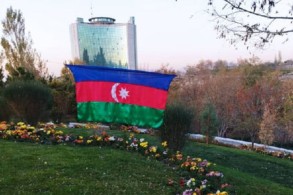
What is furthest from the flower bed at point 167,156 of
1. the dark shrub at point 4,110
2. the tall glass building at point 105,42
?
the tall glass building at point 105,42

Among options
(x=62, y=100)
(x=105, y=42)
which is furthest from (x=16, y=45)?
(x=105, y=42)

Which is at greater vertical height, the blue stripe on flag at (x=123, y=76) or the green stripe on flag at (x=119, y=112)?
the blue stripe on flag at (x=123, y=76)

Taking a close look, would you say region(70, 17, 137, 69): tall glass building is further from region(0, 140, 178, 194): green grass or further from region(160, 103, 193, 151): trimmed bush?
region(0, 140, 178, 194): green grass

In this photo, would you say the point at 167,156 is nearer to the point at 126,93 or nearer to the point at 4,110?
the point at 126,93

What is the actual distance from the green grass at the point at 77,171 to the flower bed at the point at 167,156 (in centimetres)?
23

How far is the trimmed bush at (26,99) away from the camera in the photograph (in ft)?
32.3

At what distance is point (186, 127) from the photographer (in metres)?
7.15

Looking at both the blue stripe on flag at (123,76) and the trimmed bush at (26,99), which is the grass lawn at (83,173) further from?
the trimmed bush at (26,99)

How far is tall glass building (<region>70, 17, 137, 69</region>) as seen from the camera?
175ft

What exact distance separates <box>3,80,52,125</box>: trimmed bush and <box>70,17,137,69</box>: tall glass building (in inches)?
1694

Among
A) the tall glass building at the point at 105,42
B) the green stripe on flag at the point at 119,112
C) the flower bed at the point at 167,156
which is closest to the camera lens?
the flower bed at the point at 167,156

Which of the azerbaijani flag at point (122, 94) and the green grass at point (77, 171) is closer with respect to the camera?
the green grass at point (77, 171)

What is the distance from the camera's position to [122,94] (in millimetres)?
7039

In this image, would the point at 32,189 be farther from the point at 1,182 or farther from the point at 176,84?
the point at 176,84
